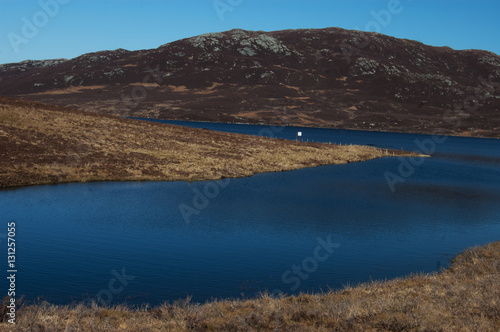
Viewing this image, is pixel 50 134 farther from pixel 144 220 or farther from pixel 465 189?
pixel 465 189

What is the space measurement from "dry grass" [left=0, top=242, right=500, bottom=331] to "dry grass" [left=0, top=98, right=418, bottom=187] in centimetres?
3359

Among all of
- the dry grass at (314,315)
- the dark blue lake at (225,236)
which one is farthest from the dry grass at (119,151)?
the dry grass at (314,315)

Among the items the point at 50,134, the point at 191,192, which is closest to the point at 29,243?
the point at 191,192

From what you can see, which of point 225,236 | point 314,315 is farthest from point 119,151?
point 314,315

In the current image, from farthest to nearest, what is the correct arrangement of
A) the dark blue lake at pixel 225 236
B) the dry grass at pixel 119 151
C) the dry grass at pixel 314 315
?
the dry grass at pixel 119 151 → the dark blue lake at pixel 225 236 → the dry grass at pixel 314 315

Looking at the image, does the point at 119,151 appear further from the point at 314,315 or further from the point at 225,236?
the point at 314,315

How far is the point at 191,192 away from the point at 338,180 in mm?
24768

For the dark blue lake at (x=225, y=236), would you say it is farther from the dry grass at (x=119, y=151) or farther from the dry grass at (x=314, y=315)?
the dry grass at (x=119, y=151)

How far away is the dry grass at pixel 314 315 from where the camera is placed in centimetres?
1273

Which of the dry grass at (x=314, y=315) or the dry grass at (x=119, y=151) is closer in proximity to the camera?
the dry grass at (x=314, y=315)

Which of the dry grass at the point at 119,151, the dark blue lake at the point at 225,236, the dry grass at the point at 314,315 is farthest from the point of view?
the dry grass at the point at 119,151

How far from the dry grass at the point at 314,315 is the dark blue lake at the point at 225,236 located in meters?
3.79

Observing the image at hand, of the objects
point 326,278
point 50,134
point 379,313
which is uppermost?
point 50,134

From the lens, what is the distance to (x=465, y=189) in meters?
58.8
